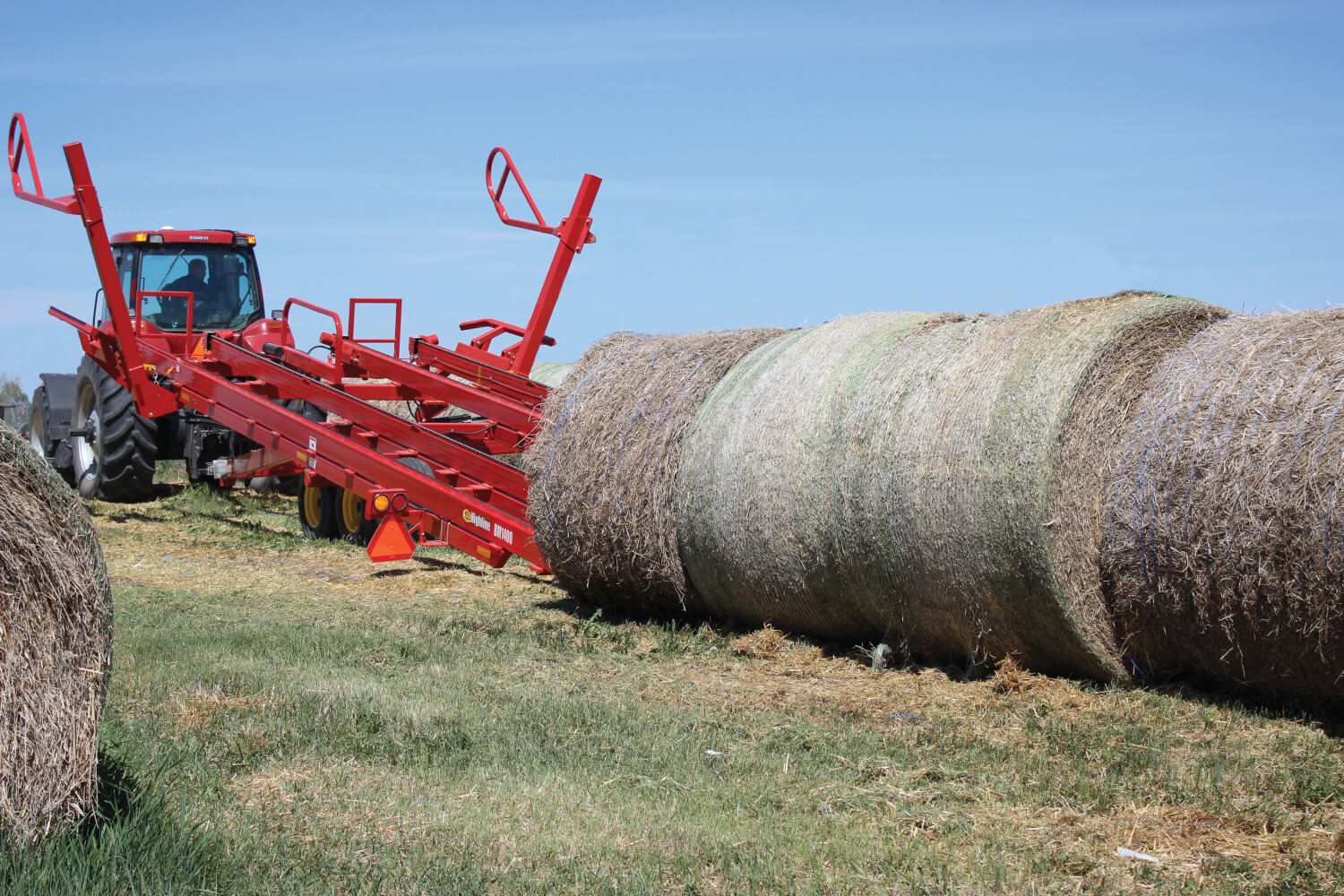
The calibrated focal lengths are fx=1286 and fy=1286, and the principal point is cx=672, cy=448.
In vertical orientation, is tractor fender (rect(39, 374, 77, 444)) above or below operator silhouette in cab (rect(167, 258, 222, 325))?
below

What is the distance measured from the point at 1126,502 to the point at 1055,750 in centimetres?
120

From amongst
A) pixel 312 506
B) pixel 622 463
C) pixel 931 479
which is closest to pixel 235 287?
pixel 312 506

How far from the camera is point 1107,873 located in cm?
362

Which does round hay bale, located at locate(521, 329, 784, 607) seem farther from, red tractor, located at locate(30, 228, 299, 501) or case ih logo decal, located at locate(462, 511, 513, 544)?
red tractor, located at locate(30, 228, 299, 501)

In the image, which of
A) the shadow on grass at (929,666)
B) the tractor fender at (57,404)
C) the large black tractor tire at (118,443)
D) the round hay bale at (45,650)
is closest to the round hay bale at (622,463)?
the shadow on grass at (929,666)

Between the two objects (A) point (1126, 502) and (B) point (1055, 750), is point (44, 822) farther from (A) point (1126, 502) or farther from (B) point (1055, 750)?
(A) point (1126, 502)

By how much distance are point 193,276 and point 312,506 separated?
3.22 metres

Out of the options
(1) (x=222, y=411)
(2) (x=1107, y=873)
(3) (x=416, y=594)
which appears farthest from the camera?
(1) (x=222, y=411)

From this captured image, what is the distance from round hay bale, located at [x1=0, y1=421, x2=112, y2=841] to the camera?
3.36 metres

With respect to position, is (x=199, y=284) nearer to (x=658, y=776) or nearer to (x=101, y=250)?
(x=101, y=250)

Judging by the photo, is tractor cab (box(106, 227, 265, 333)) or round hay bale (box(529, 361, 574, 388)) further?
round hay bale (box(529, 361, 574, 388))

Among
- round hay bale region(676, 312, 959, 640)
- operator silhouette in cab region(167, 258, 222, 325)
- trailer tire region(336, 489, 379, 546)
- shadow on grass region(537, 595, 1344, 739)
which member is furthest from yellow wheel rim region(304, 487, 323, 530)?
round hay bale region(676, 312, 959, 640)

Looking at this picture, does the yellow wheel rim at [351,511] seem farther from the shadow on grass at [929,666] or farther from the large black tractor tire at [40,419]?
the large black tractor tire at [40,419]

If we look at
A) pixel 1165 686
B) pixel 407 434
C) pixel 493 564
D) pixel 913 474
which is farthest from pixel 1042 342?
pixel 407 434
